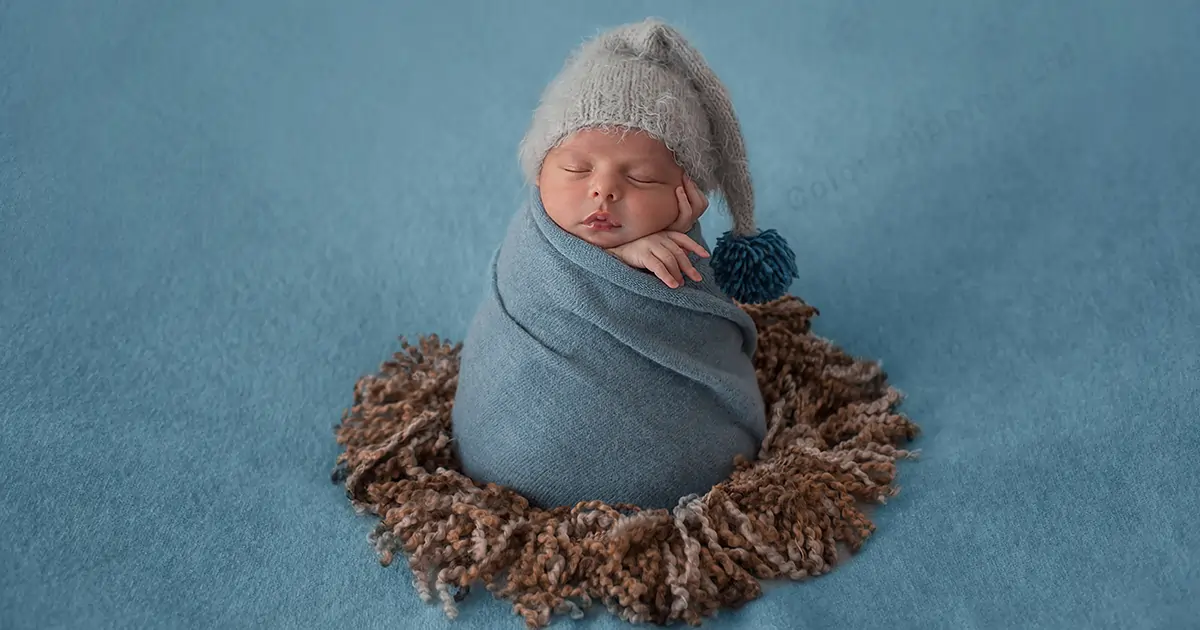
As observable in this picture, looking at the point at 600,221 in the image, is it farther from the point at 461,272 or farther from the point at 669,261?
the point at 461,272

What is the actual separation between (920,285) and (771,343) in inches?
10.6

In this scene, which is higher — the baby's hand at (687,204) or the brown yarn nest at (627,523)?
the baby's hand at (687,204)

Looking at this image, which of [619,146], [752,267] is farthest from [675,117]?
[752,267]

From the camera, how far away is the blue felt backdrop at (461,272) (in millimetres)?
1126

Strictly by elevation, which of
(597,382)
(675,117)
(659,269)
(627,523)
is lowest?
(627,523)

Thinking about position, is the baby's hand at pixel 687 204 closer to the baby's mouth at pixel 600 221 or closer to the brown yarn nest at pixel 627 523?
the baby's mouth at pixel 600 221

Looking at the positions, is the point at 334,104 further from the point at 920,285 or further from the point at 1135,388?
the point at 1135,388

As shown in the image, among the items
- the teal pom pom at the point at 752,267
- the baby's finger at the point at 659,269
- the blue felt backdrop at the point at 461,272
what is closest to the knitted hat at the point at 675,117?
the teal pom pom at the point at 752,267

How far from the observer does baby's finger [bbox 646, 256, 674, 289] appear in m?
1.17

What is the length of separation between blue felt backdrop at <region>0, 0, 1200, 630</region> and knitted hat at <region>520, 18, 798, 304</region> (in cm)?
28

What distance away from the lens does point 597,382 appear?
1.19 meters

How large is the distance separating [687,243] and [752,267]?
114 mm

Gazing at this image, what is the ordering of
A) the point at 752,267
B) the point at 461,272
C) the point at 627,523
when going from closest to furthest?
the point at 627,523, the point at 752,267, the point at 461,272

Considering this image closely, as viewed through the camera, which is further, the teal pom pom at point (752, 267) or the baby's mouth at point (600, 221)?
the teal pom pom at point (752, 267)
